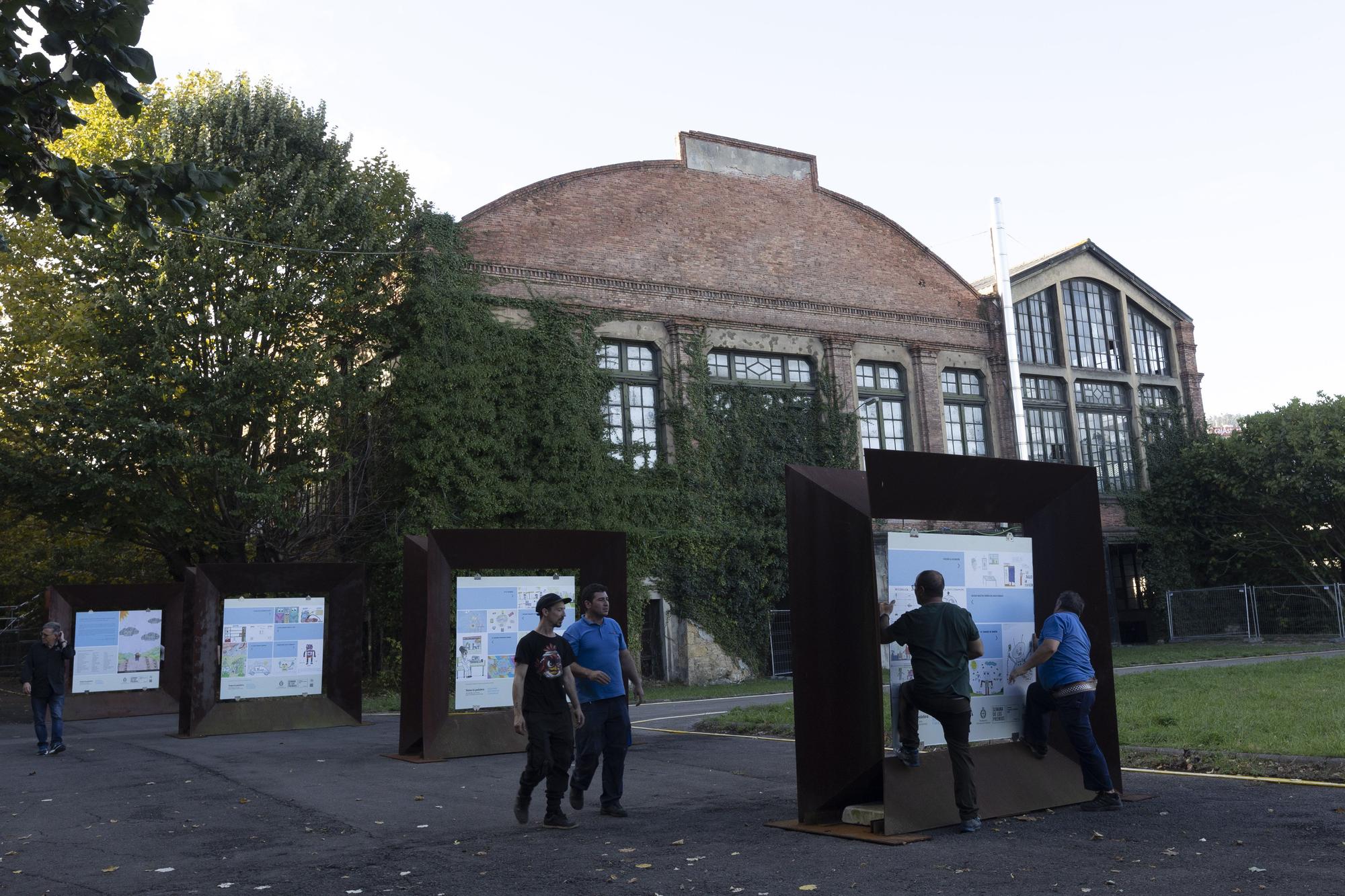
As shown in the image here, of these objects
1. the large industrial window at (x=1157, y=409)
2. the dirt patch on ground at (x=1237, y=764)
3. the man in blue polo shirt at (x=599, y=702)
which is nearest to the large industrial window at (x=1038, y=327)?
the large industrial window at (x=1157, y=409)

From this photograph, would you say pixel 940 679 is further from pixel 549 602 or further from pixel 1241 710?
pixel 1241 710

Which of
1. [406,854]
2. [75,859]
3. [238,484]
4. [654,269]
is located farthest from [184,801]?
[654,269]

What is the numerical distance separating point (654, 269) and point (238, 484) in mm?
11318

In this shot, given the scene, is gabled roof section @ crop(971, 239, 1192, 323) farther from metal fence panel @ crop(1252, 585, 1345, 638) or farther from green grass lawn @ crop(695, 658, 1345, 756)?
green grass lawn @ crop(695, 658, 1345, 756)

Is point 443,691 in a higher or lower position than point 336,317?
lower

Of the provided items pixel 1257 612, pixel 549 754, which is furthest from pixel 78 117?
pixel 1257 612

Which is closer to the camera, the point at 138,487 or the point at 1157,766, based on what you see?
the point at 1157,766

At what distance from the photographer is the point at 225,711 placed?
16.7 m

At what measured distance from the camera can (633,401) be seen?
2741 centimetres

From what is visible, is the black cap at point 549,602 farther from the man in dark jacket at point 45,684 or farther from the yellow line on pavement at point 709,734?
the man in dark jacket at point 45,684

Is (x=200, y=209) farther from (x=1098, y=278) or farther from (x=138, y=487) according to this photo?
(x=1098, y=278)

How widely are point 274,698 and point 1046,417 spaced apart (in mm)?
24073

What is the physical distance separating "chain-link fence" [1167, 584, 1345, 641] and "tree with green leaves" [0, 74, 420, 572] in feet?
74.7

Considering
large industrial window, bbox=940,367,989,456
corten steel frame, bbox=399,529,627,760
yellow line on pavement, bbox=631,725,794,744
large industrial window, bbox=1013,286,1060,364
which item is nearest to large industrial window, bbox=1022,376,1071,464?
large industrial window, bbox=1013,286,1060,364
